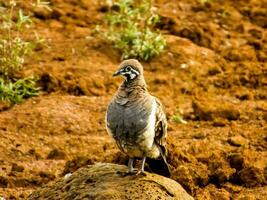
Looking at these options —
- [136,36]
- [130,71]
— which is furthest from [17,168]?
[136,36]

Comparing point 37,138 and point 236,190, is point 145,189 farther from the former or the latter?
point 37,138

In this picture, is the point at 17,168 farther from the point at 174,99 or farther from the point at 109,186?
the point at 174,99

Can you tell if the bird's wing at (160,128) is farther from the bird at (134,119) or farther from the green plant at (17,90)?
the green plant at (17,90)

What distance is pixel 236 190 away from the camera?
741cm

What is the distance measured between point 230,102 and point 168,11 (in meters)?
3.07

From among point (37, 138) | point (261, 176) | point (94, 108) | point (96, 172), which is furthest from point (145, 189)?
point (94, 108)

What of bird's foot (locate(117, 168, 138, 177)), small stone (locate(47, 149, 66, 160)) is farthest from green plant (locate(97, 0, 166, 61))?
bird's foot (locate(117, 168, 138, 177))

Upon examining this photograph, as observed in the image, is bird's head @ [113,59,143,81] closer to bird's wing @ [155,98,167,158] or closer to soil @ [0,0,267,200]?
bird's wing @ [155,98,167,158]

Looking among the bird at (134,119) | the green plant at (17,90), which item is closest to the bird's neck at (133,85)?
the bird at (134,119)

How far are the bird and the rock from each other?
14 cm

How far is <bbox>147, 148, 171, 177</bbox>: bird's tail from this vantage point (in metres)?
6.59

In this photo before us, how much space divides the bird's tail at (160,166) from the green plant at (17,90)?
9.75 ft

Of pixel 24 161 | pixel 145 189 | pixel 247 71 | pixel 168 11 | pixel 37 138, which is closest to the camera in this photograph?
pixel 145 189

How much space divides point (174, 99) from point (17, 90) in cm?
187
